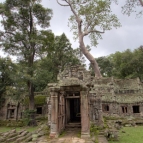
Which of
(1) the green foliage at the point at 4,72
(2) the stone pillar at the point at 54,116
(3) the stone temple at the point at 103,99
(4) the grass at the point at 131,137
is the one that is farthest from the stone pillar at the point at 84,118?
(1) the green foliage at the point at 4,72

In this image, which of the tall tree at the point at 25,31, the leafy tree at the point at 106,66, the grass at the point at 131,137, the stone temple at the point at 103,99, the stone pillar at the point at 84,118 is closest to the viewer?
the stone pillar at the point at 84,118

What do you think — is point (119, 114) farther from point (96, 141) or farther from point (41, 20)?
point (41, 20)

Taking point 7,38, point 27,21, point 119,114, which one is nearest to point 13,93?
point 7,38

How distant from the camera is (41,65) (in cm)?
1772

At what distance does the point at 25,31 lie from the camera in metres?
17.7

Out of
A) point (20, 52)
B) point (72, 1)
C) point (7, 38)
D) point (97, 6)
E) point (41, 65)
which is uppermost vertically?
point (72, 1)

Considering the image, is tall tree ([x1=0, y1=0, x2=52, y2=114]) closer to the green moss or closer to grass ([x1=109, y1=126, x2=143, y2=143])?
the green moss

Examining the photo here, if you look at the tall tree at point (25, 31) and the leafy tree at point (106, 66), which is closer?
the tall tree at point (25, 31)

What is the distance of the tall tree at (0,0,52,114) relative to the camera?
16.8m

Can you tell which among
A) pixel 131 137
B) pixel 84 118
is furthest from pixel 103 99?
pixel 84 118

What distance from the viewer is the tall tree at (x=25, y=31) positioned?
16750 mm

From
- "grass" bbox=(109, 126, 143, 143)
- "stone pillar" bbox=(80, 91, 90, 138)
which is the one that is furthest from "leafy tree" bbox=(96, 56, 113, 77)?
"stone pillar" bbox=(80, 91, 90, 138)

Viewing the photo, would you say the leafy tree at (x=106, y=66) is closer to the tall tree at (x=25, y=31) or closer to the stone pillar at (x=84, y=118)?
the tall tree at (x=25, y=31)

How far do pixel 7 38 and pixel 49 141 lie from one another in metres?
14.0
